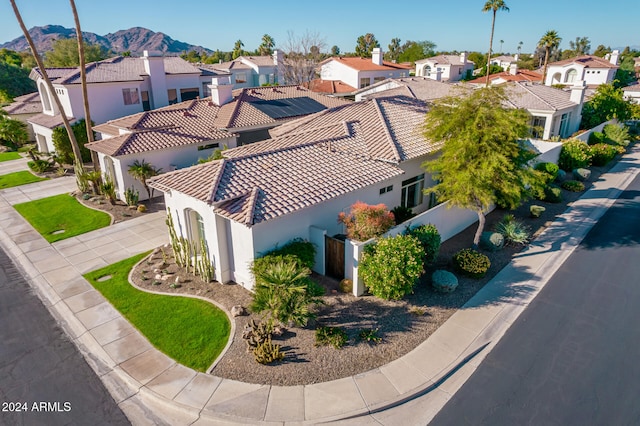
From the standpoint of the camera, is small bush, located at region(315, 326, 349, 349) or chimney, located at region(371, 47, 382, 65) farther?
chimney, located at region(371, 47, 382, 65)

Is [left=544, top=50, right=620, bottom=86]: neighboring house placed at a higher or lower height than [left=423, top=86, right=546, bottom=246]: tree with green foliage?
higher

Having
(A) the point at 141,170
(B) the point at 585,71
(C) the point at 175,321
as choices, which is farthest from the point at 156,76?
(B) the point at 585,71

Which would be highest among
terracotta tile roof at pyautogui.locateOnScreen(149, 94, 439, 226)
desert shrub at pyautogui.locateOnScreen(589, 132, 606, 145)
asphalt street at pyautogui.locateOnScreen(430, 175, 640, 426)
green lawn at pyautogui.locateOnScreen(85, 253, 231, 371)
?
terracotta tile roof at pyautogui.locateOnScreen(149, 94, 439, 226)

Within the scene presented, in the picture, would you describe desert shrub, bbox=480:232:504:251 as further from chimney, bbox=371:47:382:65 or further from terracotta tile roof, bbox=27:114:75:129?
chimney, bbox=371:47:382:65

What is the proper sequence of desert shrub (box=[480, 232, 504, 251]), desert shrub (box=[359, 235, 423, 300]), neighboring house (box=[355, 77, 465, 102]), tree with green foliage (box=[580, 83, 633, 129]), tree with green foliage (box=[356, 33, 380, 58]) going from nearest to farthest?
desert shrub (box=[359, 235, 423, 300])
desert shrub (box=[480, 232, 504, 251])
tree with green foliage (box=[580, 83, 633, 129])
neighboring house (box=[355, 77, 465, 102])
tree with green foliage (box=[356, 33, 380, 58])

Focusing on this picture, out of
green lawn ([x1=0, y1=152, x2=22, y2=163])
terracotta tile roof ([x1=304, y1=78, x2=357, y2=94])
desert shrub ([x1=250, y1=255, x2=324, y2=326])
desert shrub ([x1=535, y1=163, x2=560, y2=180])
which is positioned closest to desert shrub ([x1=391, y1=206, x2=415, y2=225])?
desert shrub ([x1=250, y1=255, x2=324, y2=326])

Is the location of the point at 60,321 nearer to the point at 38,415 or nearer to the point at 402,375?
the point at 38,415

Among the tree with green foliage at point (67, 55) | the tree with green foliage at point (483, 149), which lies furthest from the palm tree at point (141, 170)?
the tree with green foliage at point (67, 55)
